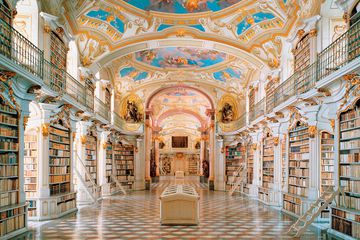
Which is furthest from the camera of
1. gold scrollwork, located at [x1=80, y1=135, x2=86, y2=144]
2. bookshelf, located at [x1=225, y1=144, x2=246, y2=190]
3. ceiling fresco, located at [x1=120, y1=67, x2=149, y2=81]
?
bookshelf, located at [x1=225, y1=144, x2=246, y2=190]

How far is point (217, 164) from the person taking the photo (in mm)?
24344

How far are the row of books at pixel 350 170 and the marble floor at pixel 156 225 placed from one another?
1.47 m

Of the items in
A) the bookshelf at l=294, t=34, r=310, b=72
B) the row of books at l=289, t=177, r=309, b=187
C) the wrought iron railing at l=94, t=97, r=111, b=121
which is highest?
the bookshelf at l=294, t=34, r=310, b=72

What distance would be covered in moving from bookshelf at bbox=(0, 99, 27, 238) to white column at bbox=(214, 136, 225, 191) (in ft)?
52.2

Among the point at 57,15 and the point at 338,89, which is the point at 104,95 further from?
the point at 338,89

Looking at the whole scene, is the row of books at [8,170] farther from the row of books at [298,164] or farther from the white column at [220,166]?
the white column at [220,166]

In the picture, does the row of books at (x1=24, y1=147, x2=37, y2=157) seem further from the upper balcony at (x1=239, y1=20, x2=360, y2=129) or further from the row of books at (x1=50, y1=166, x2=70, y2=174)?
the upper balcony at (x1=239, y1=20, x2=360, y2=129)

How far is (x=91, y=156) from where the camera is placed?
16.9 metres

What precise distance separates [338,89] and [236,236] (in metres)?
4.14

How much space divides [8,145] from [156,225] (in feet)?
13.8

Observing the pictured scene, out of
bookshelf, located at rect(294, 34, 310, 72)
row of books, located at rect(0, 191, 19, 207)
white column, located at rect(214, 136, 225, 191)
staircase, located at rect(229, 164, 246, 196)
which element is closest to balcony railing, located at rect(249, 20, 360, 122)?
bookshelf, located at rect(294, 34, 310, 72)

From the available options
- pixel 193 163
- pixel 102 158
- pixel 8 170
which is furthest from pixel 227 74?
pixel 193 163

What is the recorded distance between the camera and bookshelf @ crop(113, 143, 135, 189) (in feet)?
73.8

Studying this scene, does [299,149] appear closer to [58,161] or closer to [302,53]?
[302,53]
